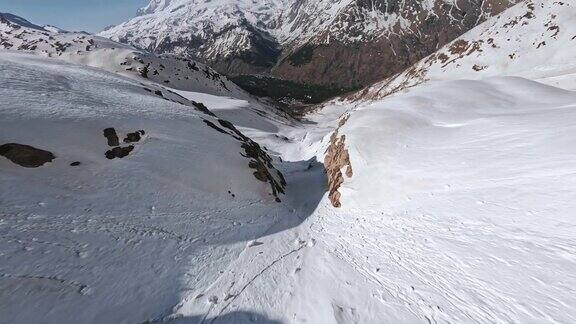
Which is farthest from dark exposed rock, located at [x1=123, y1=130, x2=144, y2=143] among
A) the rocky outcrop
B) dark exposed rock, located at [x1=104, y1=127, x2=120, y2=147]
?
the rocky outcrop

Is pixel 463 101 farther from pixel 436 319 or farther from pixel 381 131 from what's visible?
pixel 436 319

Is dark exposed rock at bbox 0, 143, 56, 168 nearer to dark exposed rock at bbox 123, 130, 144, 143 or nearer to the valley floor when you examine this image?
the valley floor

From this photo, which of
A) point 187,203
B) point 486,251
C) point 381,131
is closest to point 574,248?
point 486,251

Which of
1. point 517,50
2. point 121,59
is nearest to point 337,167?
point 121,59

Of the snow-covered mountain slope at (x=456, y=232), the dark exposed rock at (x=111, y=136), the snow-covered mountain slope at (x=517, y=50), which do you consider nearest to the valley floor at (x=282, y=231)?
the snow-covered mountain slope at (x=456, y=232)

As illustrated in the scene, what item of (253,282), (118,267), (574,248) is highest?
(118,267)

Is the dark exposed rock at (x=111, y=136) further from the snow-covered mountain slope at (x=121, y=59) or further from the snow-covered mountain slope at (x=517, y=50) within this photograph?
the snow-covered mountain slope at (x=121, y=59)
